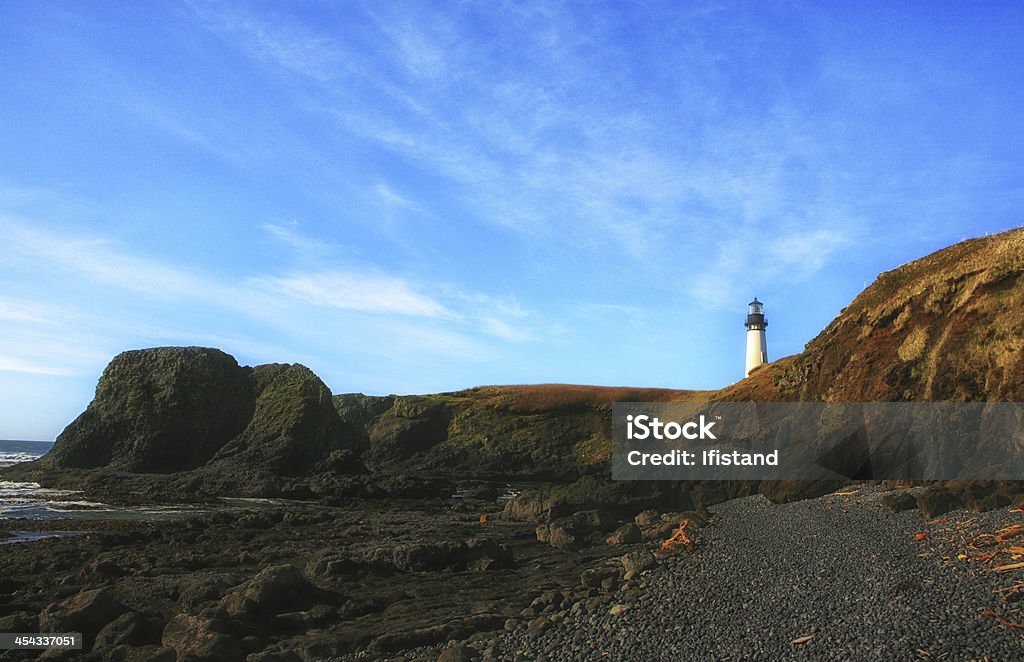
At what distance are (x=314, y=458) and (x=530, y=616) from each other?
143 ft

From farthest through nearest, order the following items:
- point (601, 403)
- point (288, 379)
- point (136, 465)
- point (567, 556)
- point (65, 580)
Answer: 1. point (601, 403)
2. point (288, 379)
3. point (136, 465)
4. point (567, 556)
5. point (65, 580)

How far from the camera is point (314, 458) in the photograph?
5234cm

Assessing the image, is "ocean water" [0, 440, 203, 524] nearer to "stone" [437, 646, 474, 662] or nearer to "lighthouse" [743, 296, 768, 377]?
"stone" [437, 646, 474, 662]

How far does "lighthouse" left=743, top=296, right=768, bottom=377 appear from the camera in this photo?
5766cm

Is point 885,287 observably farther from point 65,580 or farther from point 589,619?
point 65,580

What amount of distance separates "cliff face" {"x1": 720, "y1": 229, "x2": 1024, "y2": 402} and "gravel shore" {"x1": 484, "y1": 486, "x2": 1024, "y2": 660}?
24.8ft

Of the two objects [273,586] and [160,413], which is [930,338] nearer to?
[273,586]

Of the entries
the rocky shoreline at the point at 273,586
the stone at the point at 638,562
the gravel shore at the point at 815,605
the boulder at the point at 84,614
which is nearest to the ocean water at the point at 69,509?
the rocky shoreline at the point at 273,586

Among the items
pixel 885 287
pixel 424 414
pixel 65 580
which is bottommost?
pixel 65 580

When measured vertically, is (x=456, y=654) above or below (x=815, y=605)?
below

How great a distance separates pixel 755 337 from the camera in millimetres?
58156

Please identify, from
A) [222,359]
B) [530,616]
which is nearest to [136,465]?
[222,359]

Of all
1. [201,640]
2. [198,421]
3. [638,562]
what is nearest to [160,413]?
[198,421]

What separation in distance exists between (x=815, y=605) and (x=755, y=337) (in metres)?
50.4
